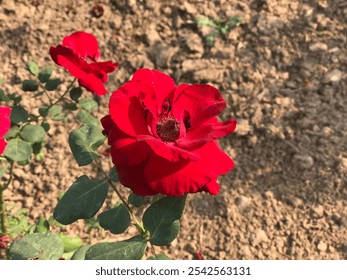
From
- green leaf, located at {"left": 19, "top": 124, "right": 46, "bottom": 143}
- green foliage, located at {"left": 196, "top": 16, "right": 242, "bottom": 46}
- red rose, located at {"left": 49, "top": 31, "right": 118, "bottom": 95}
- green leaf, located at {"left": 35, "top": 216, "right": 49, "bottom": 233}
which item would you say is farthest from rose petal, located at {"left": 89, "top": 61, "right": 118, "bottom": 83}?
green foliage, located at {"left": 196, "top": 16, "right": 242, "bottom": 46}

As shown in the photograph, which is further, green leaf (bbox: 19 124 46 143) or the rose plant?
green leaf (bbox: 19 124 46 143)

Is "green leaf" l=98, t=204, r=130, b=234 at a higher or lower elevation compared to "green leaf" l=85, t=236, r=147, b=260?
lower

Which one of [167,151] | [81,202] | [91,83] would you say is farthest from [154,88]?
[91,83]

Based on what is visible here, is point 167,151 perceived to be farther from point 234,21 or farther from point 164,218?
point 234,21

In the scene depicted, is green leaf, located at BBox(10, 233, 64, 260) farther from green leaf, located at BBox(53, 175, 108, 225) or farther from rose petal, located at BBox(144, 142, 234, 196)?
rose petal, located at BBox(144, 142, 234, 196)
